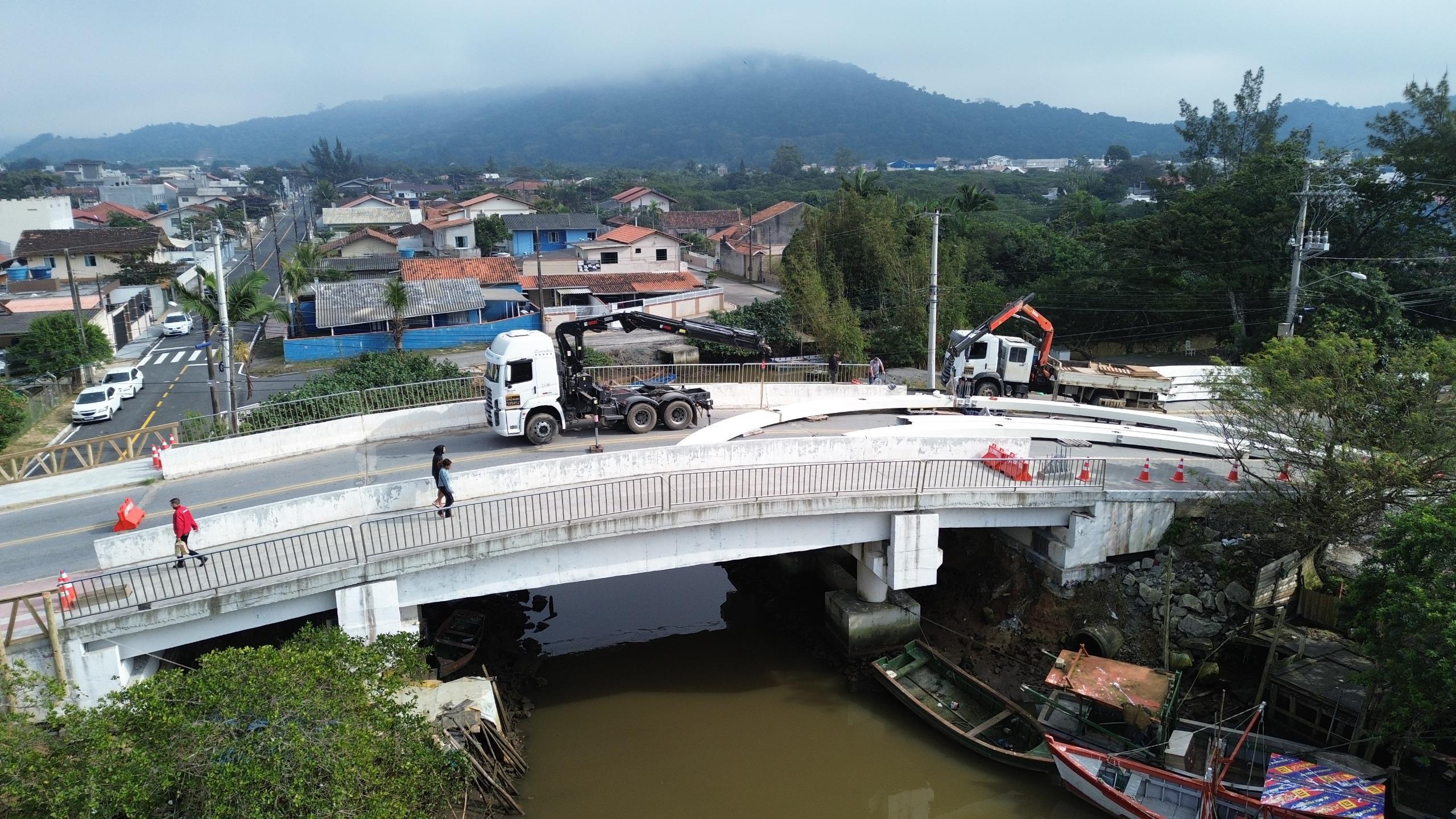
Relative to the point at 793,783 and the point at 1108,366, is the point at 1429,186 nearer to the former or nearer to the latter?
the point at 1108,366

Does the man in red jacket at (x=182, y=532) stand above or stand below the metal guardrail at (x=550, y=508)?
above

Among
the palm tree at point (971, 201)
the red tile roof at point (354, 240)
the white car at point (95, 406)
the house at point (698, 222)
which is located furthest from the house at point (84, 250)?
the palm tree at point (971, 201)

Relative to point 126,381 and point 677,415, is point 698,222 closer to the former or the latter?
point 126,381

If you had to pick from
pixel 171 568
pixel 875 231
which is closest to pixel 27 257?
pixel 875 231

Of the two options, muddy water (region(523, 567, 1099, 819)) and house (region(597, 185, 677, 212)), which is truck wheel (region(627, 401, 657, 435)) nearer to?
muddy water (region(523, 567, 1099, 819))

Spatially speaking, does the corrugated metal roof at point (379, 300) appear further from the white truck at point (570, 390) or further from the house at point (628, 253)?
the white truck at point (570, 390)

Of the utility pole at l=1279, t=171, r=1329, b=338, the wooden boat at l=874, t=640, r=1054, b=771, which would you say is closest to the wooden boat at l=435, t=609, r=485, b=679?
the wooden boat at l=874, t=640, r=1054, b=771

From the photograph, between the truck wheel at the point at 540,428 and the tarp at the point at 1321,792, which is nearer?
the tarp at the point at 1321,792

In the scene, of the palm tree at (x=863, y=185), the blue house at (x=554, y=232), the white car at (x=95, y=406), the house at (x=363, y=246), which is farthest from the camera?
the blue house at (x=554, y=232)
